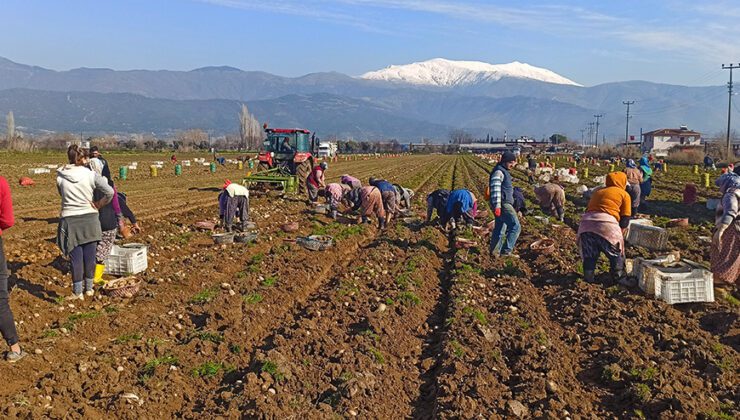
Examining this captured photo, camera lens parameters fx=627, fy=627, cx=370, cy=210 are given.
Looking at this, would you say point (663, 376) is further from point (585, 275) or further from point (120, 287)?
point (120, 287)

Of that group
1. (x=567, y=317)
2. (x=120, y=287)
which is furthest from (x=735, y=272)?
(x=120, y=287)

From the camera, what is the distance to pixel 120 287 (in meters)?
8.03

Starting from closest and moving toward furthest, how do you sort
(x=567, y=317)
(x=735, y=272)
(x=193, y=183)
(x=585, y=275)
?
(x=567, y=317), (x=735, y=272), (x=585, y=275), (x=193, y=183)

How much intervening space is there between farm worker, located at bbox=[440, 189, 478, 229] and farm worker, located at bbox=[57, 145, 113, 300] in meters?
7.68

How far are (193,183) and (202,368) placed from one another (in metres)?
22.7

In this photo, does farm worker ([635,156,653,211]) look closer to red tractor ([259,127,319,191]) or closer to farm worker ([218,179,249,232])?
farm worker ([218,179,249,232])

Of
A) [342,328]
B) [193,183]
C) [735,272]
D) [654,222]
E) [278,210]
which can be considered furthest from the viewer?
[193,183]

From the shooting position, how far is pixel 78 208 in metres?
7.37

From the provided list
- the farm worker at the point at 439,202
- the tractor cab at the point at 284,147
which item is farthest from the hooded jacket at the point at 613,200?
the tractor cab at the point at 284,147

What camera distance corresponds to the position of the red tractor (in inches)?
864

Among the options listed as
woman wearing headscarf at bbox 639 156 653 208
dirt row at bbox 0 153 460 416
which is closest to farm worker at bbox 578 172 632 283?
dirt row at bbox 0 153 460 416

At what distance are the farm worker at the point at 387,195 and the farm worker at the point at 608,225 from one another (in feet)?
20.7

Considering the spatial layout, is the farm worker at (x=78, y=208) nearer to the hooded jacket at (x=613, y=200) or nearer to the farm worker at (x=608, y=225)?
the farm worker at (x=608, y=225)

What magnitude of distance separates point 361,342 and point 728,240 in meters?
5.39
